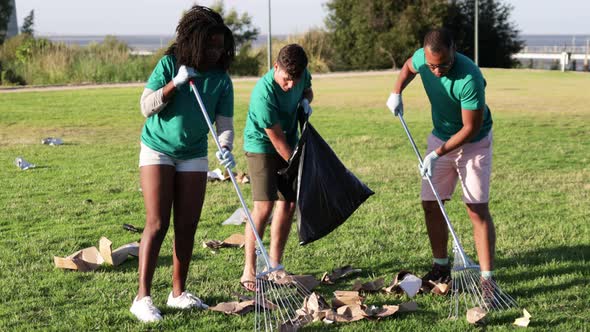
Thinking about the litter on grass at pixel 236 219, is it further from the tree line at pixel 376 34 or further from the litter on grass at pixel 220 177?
the tree line at pixel 376 34

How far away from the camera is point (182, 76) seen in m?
4.56

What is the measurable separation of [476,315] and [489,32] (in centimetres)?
4441

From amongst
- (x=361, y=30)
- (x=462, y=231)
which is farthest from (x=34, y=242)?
(x=361, y=30)

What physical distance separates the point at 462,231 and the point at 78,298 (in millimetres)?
3386

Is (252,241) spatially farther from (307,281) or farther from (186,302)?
(186,302)

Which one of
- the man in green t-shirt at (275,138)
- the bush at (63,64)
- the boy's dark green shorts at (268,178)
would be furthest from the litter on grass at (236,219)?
the bush at (63,64)

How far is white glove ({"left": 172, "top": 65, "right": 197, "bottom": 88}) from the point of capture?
4.56 m

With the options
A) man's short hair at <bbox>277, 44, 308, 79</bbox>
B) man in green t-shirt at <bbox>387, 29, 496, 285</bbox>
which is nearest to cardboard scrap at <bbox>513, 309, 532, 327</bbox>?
man in green t-shirt at <bbox>387, 29, 496, 285</bbox>

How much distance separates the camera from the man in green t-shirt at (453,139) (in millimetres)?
5066

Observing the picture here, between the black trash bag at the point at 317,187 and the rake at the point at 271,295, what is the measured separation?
16.2 inches

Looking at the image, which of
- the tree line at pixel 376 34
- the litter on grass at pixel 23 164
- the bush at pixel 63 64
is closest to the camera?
the litter on grass at pixel 23 164

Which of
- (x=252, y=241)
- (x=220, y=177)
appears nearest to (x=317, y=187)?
(x=252, y=241)

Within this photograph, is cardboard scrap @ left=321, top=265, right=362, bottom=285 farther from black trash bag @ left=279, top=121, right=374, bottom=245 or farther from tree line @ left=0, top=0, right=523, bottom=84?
tree line @ left=0, top=0, right=523, bottom=84

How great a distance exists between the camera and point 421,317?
497cm
